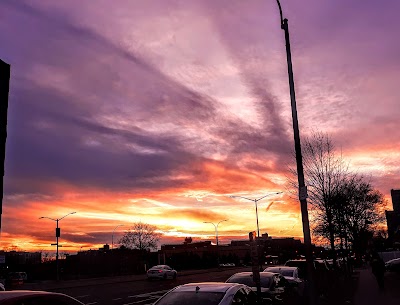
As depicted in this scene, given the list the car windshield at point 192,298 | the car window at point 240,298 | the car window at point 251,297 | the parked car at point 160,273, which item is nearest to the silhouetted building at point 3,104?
the car windshield at point 192,298

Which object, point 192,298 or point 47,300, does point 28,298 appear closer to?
point 47,300

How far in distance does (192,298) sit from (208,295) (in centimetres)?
29

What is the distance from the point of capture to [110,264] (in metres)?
67.6

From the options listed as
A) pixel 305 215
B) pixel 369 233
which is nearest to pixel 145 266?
pixel 369 233

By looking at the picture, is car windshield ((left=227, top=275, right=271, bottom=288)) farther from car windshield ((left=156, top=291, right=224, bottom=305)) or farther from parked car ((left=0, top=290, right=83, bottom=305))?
parked car ((left=0, top=290, right=83, bottom=305))

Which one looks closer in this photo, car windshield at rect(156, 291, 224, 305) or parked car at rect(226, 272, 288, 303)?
car windshield at rect(156, 291, 224, 305)

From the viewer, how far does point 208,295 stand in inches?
311

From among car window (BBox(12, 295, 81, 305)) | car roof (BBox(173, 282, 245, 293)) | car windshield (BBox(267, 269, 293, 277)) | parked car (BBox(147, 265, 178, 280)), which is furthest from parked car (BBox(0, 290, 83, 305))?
parked car (BBox(147, 265, 178, 280))

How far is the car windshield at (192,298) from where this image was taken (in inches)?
303

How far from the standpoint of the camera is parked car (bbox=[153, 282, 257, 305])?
7741mm

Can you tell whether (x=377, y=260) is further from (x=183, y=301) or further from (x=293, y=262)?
(x=183, y=301)

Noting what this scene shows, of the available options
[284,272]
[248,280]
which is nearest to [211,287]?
[248,280]

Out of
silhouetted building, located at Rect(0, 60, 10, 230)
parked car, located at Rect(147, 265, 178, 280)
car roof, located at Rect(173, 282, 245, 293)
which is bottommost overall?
parked car, located at Rect(147, 265, 178, 280)

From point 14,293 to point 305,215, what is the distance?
810 centimetres
